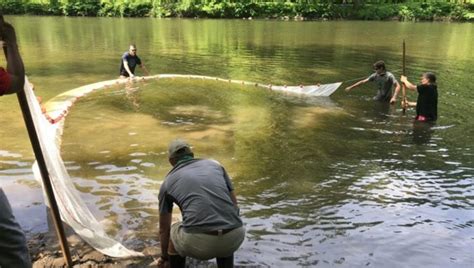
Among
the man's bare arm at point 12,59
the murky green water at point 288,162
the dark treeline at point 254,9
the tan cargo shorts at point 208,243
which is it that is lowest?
the murky green water at point 288,162

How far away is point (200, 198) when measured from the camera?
398 centimetres

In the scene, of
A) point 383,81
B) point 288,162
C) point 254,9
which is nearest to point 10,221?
point 288,162

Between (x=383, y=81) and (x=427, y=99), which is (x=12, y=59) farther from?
(x=383, y=81)

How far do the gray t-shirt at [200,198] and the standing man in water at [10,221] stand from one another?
1333 mm

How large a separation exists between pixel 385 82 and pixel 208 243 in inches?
425

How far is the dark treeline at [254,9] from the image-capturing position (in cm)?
5597

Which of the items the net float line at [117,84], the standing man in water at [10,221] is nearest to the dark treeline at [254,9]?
the net float line at [117,84]

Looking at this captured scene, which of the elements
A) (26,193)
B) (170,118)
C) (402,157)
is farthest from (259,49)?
(26,193)

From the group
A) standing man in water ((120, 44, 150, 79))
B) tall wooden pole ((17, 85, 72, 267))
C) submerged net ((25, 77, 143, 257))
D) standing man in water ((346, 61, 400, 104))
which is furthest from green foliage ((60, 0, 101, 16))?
tall wooden pole ((17, 85, 72, 267))

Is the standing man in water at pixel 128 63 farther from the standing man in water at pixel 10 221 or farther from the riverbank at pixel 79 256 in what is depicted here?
the standing man in water at pixel 10 221

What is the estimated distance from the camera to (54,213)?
14.3ft

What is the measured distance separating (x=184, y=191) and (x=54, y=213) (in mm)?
1375

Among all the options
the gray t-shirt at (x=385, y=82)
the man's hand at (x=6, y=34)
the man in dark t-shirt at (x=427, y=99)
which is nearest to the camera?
the man's hand at (x=6, y=34)

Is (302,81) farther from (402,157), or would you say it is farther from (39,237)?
(39,237)
